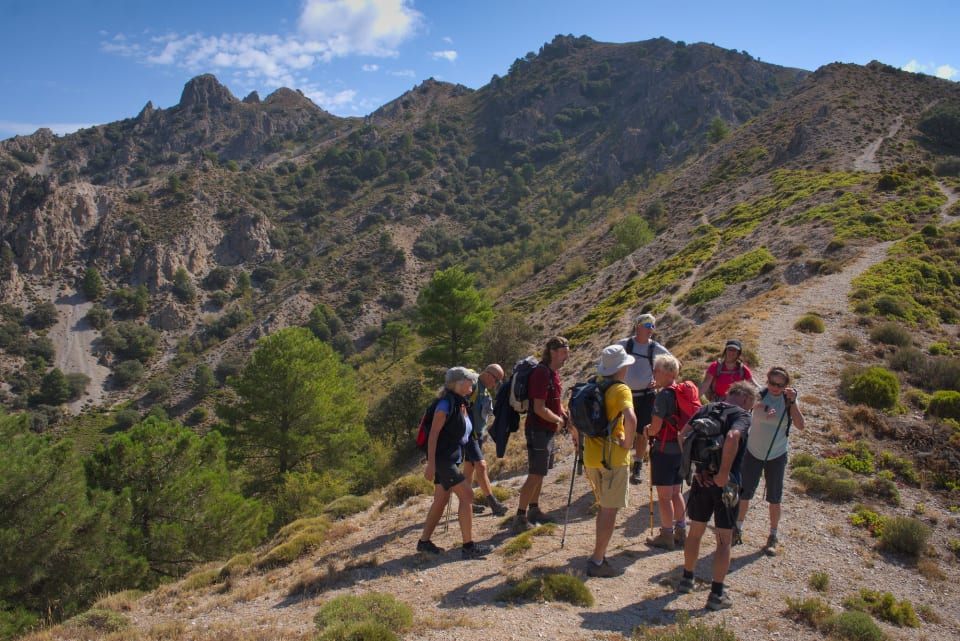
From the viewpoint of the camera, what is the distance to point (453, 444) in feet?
18.8

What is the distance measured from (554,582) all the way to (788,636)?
1.98 metres

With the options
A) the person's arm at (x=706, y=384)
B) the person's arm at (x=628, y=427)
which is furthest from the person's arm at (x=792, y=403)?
the person's arm at (x=628, y=427)

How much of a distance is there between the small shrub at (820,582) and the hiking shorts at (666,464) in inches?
61.6

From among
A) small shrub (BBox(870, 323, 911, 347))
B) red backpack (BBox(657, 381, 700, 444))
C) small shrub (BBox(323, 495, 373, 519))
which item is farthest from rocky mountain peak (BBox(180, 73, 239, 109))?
red backpack (BBox(657, 381, 700, 444))

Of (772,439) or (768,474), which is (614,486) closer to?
(772,439)

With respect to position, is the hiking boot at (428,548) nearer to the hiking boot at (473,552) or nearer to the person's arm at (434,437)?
the hiking boot at (473,552)

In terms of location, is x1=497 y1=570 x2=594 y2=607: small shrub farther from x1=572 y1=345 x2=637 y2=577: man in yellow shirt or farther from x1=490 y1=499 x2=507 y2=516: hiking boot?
x1=490 y1=499 x2=507 y2=516: hiking boot

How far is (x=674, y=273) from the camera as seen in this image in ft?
106

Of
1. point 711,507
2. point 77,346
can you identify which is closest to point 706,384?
point 711,507

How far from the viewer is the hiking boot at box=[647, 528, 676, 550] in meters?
5.88

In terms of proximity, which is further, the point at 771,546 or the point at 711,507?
the point at 771,546

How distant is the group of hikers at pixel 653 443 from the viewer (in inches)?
178

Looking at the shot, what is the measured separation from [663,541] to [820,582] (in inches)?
59.6

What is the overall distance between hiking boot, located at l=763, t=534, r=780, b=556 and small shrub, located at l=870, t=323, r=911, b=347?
9.47 metres
